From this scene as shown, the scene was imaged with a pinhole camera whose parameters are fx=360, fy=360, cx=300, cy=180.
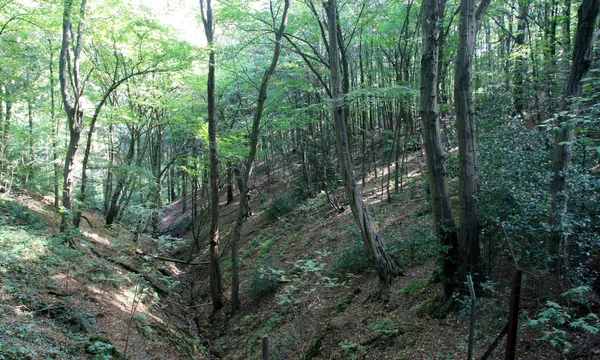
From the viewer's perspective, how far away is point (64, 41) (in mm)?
10336

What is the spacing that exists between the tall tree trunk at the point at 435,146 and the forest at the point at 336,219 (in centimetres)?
3

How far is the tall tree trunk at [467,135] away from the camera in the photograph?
5660 millimetres

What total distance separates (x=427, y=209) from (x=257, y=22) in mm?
7733

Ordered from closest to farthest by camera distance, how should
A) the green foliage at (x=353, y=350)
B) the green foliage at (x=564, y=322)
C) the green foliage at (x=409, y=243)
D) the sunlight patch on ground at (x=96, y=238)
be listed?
the green foliage at (x=564, y=322)
the green foliage at (x=353, y=350)
the green foliage at (x=409, y=243)
the sunlight patch on ground at (x=96, y=238)

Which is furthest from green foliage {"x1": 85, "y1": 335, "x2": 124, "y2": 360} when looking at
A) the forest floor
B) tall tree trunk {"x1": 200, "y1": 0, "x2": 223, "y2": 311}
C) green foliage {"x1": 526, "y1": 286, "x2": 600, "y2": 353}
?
green foliage {"x1": 526, "y1": 286, "x2": 600, "y2": 353}

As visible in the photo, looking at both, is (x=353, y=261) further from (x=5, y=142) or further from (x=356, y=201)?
(x=5, y=142)

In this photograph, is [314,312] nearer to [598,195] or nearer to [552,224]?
[552,224]

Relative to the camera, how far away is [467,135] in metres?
5.76

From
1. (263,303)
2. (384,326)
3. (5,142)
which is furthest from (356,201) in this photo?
(5,142)

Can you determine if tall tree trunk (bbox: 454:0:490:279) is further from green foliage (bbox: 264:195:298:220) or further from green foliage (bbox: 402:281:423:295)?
green foliage (bbox: 264:195:298:220)

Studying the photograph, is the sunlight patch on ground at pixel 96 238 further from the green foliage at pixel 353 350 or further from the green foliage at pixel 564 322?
the green foliage at pixel 564 322

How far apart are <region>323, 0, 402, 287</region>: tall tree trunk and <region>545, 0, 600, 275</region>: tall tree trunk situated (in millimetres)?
3783

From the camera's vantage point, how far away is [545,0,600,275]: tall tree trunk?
465 cm

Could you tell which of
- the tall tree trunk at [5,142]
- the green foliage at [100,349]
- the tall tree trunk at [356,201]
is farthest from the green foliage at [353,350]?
the tall tree trunk at [5,142]
